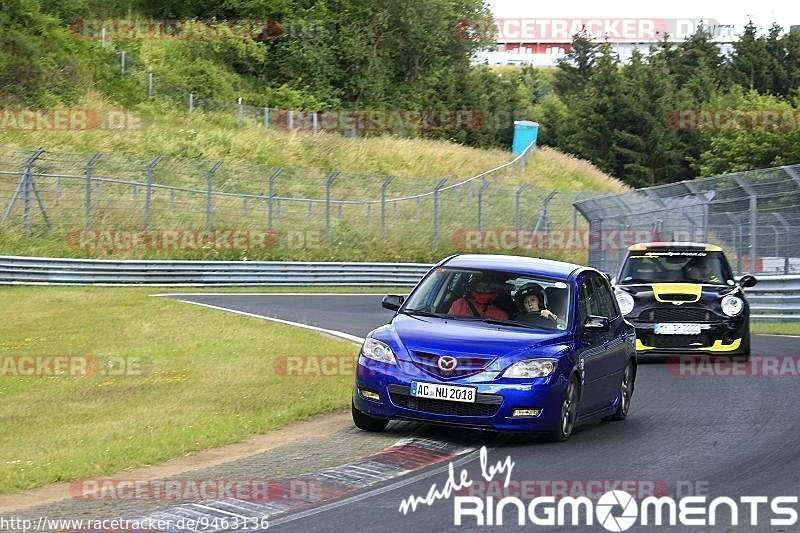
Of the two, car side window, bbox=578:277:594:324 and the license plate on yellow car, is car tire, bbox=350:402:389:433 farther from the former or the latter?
the license plate on yellow car

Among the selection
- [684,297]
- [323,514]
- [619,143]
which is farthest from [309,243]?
[619,143]

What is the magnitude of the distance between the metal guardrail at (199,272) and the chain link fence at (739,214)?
7.07 metres

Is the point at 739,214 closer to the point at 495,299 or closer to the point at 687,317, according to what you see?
the point at 687,317

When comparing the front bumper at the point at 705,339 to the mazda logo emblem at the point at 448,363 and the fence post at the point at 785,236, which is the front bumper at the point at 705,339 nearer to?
the mazda logo emblem at the point at 448,363

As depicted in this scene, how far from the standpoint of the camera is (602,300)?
12.5 meters

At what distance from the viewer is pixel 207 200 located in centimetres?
3681

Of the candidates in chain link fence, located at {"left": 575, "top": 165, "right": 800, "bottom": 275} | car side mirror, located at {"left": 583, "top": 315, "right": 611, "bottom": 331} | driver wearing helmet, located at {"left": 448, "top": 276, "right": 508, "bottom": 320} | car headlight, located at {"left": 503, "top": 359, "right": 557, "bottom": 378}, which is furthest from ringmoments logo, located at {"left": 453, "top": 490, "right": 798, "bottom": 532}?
chain link fence, located at {"left": 575, "top": 165, "right": 800, "bottom": 275}

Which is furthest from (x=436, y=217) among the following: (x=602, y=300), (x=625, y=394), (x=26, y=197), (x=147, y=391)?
(x=625, y=394)

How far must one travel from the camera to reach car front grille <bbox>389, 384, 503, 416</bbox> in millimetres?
10195

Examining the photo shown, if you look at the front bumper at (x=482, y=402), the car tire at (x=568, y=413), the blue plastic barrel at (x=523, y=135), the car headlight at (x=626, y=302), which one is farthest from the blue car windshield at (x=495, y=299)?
the blue plastic barrel at (x=523, y=135)

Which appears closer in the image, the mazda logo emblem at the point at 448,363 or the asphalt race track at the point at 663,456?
the asphalt race track at the point at 663,456

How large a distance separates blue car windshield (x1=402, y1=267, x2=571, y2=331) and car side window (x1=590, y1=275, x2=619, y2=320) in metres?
0.70

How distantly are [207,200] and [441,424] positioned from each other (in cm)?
2723

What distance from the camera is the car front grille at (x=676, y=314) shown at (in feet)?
56.8
